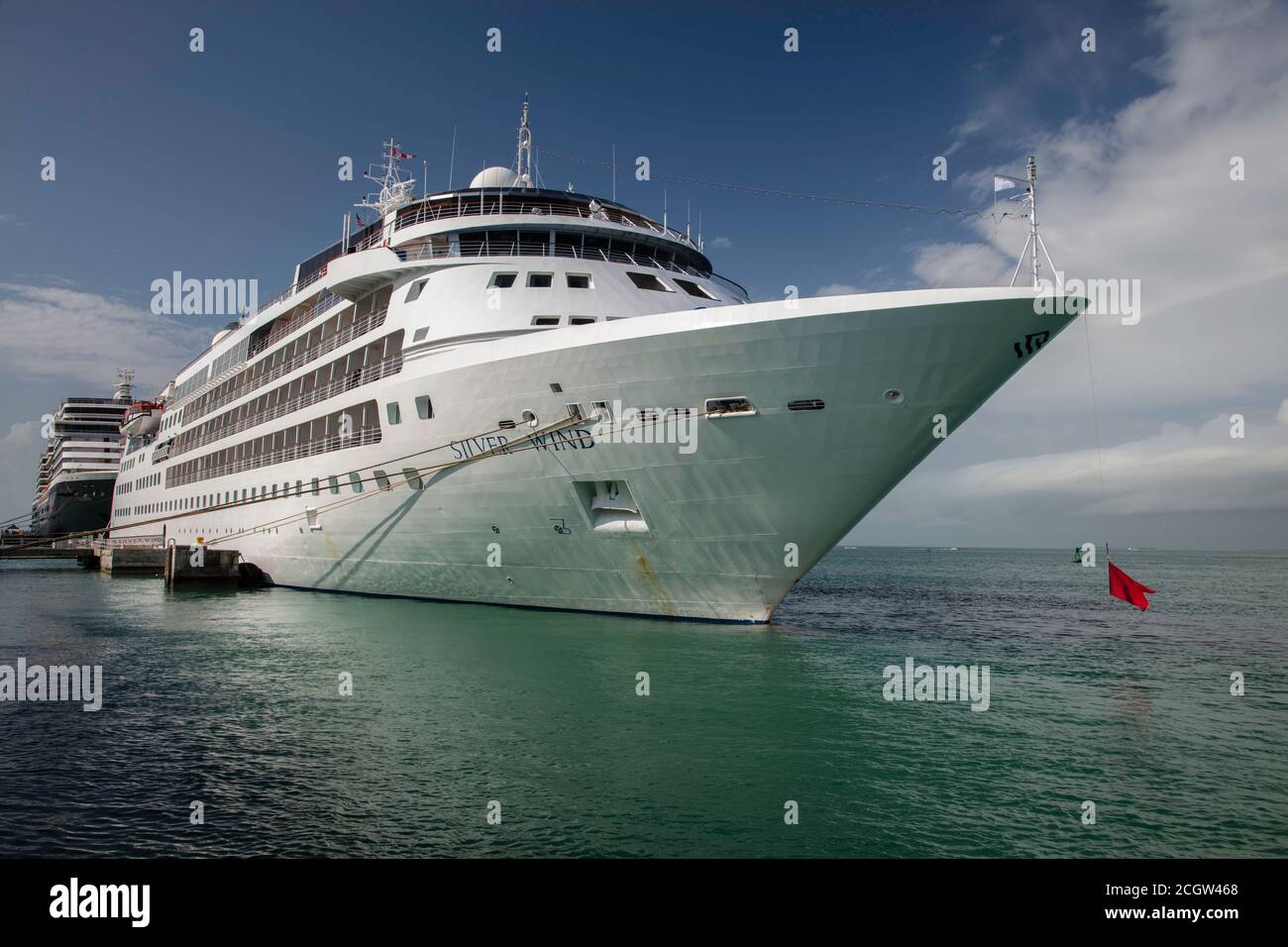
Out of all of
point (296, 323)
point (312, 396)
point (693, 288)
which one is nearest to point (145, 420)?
point (296, 323)

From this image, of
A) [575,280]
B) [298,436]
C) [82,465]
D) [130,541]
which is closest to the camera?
[575,280]

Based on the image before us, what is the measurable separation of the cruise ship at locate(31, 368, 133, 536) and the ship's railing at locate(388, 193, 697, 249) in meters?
61.8

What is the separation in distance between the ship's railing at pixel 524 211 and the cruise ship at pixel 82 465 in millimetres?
61808

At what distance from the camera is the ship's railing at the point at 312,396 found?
21219 millimetres

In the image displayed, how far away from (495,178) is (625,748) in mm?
20889

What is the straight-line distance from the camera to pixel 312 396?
26234 millimetres

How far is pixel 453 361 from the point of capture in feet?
59.8

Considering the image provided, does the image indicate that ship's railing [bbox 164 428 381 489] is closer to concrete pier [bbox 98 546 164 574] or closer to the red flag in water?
concrete pier [bbox 98 546 164 574]

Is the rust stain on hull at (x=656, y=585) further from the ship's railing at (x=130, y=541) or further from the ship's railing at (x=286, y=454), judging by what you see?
the ship's railing at (x=130, y=541)

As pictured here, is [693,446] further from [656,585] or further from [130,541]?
[130,541]

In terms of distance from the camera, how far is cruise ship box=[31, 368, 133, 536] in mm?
67938

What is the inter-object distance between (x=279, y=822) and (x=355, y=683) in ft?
19.2
